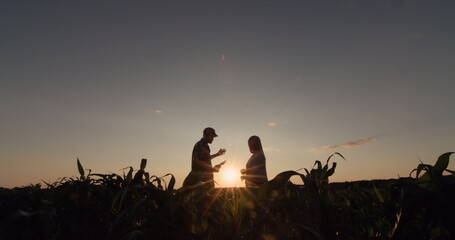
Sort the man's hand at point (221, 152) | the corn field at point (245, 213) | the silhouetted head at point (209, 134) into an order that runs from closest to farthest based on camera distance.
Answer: the corn field at point (245, 213) < the silhouetted head at point (209, 134) < the man's hand at point (221, 152)

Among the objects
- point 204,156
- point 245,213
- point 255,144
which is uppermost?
point 255,144

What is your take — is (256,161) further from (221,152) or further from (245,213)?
(245,213)

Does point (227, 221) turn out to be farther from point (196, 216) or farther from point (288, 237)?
point (288, 237)

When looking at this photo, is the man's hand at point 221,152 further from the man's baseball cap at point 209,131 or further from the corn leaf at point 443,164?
the corn leaf at point 443,164

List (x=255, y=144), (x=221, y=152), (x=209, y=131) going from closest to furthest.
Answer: (x=255, y=144)
(x=209, y=131)
(x=221, y=152)

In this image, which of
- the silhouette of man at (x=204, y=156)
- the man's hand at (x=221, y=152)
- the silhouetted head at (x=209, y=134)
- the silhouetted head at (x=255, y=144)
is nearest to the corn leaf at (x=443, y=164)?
the silhouetted head at (x=255, y=144)

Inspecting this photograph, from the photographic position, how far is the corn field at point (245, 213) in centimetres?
113

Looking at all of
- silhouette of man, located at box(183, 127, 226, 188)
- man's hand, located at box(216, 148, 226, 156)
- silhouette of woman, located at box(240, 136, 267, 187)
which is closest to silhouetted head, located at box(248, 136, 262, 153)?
silhouette of woman, located at box(240, 136, 267, 187)

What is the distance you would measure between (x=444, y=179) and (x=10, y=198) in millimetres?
2248

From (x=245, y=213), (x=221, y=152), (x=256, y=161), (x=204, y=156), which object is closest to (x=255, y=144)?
(x=256, y=161)

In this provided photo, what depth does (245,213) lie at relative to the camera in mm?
1388

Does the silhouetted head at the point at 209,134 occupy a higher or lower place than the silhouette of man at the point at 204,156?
higher

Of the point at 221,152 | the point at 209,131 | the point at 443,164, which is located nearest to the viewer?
the point at 443,164

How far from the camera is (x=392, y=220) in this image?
1.40 m
